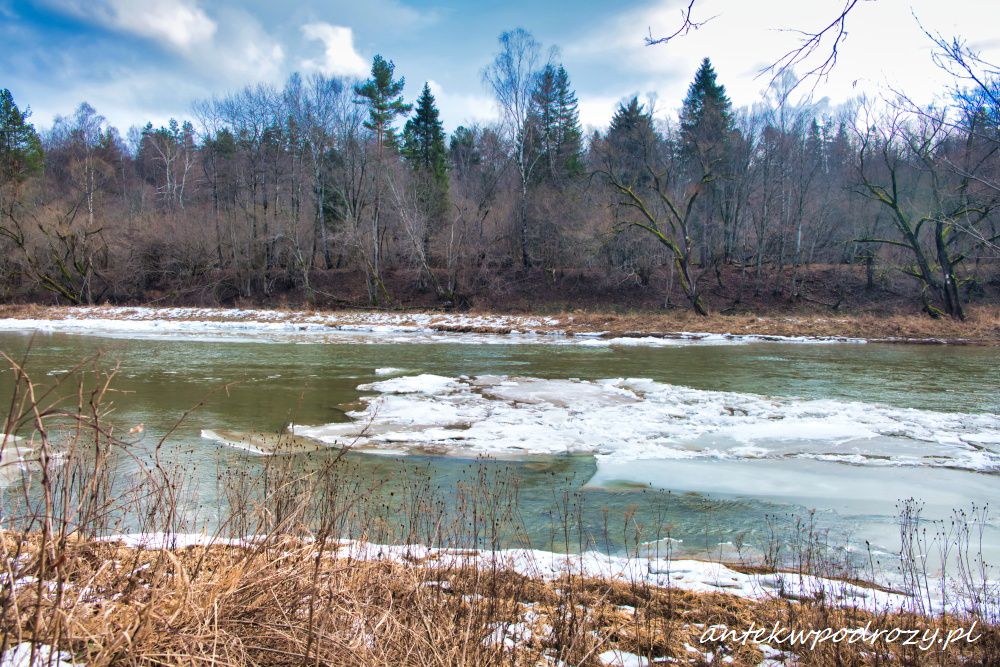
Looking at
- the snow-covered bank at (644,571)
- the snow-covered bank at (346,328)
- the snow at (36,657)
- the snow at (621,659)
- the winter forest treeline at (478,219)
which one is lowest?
the snow-covered bank at (644,571)

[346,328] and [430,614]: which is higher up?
[346,328]

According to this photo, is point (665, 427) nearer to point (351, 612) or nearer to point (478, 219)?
point (351, 612)

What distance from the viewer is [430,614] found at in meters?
3.62

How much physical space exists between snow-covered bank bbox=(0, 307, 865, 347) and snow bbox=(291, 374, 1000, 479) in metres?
11.1

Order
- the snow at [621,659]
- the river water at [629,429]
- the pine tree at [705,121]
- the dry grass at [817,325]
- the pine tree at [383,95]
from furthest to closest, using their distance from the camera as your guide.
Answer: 1. the pine tree at [383,95]
2. the pine tree at [705,121]
3. the dry grass at [817,325]
4. the river water at [629,429]
5. the snow at [621,659]

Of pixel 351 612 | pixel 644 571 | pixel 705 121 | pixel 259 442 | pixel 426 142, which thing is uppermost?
pixel 426 142

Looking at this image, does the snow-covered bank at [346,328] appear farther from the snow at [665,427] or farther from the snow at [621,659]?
the snow at [621,659]

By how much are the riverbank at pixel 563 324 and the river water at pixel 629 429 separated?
14.3 ft

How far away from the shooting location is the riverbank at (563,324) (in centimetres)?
2447

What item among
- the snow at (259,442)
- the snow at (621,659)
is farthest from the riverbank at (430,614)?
the snow at (259,442)

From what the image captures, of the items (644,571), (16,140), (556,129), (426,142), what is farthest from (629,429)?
(16,140)

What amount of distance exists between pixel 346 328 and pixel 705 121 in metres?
23.4

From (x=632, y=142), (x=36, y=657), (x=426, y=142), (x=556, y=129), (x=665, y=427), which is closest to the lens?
(x=36, y=657)

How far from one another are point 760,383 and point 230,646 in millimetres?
14676
